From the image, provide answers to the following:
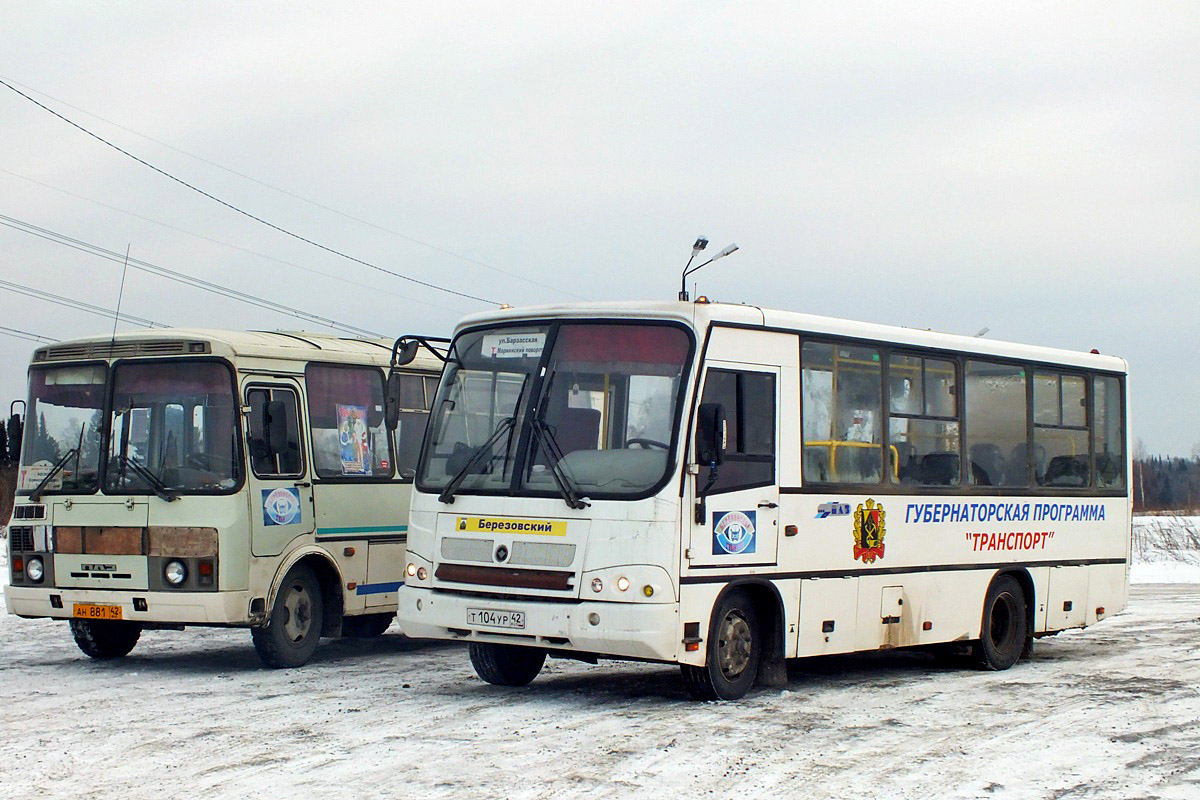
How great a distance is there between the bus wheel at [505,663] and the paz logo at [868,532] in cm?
268

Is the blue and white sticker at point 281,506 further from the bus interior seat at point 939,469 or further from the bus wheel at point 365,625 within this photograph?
the bus interior seat at point 939,469

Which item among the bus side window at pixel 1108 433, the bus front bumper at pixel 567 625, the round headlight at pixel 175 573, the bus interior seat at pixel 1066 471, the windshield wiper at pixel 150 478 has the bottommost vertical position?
the bus front bumper at pixel 567 625

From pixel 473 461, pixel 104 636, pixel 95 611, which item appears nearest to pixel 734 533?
pixel 473 461

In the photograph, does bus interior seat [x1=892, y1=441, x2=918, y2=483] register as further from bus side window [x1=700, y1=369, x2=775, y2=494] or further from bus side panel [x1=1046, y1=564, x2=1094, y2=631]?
bus side panel [x1=1046, y1=564, x2=1094, y2=631]

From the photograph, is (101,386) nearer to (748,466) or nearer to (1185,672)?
(748,466)

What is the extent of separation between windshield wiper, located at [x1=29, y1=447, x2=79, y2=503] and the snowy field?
1526mm

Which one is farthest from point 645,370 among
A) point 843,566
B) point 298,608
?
point 298,608

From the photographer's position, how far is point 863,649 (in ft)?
42.3

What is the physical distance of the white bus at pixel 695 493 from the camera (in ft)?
36.2

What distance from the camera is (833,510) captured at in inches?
493

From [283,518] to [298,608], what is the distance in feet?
3.00

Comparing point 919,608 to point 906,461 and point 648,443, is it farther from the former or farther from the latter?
point 648,443

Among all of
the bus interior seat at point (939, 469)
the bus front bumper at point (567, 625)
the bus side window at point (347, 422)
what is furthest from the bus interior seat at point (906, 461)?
the bus side window at point (347, 422)

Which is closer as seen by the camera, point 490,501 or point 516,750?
point 516,750
